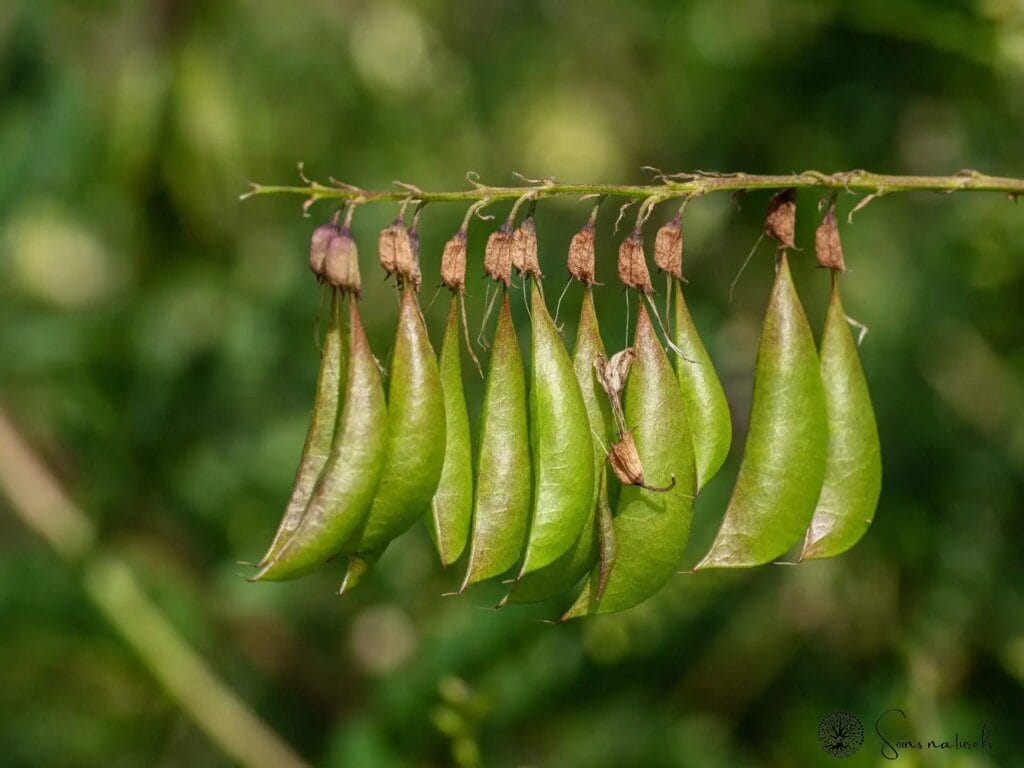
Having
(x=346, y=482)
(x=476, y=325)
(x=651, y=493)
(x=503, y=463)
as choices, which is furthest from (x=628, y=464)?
(x=476, y=325)

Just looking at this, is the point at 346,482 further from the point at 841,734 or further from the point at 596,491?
the point at 841,734

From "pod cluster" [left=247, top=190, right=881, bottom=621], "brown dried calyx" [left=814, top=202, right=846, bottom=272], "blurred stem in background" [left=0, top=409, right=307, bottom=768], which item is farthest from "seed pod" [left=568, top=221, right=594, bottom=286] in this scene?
"blurred stem in background" [left=0, top=409, right=307, bottom=768]

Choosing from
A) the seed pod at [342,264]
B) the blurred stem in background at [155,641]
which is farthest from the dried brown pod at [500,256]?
the blurred stem in background at [155,641]

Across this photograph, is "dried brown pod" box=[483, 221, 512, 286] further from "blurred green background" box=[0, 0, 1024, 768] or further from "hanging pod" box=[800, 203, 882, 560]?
"blurred green background" box=[0, 0, 1024, 768]

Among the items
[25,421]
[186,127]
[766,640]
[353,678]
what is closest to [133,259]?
[186,127]

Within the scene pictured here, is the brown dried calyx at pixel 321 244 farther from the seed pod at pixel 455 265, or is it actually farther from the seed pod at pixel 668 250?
the seed pod at pixel 668 250

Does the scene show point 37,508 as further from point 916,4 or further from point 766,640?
point 916,4
